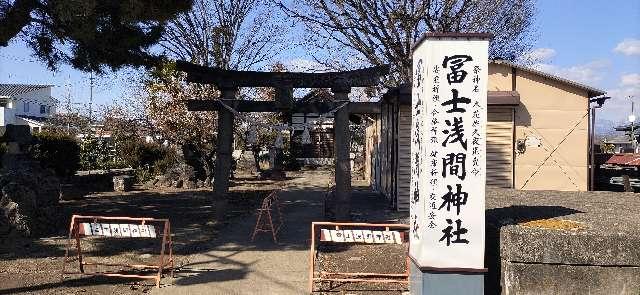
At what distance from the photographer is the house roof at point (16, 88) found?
52453 mm

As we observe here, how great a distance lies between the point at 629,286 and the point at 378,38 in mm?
15916

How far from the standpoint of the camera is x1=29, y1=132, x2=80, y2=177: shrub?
1912cm

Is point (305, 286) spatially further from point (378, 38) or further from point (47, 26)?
point (378, 38)

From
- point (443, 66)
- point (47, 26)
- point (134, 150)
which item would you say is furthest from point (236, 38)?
point (443, 66)

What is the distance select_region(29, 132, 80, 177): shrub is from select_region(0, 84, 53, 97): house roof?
36.5 metres

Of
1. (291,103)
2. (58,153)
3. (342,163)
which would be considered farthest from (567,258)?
(58,153)

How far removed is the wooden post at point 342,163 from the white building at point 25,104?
139 feet

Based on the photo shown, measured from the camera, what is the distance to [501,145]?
1363cm

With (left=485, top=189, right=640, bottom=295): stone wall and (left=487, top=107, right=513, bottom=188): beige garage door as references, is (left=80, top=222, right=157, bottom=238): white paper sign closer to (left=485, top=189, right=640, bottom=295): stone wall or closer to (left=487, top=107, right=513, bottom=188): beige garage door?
(left=485, top=189, right=640, bottom=295): stone wall

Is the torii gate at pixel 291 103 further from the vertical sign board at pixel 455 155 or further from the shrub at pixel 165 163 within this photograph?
the shrub at pixel 165 163

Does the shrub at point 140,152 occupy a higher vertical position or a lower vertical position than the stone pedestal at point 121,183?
higher

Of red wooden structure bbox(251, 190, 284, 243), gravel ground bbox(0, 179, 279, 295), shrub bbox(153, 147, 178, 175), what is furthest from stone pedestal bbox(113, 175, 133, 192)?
red wooden structure bbox(251, 190, 284, 243)

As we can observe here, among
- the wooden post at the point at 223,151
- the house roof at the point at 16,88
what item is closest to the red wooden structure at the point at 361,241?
the wooden post at the point at 223,151

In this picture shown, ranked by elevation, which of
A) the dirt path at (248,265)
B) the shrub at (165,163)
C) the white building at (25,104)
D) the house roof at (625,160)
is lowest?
the dirt path at (248,265)
